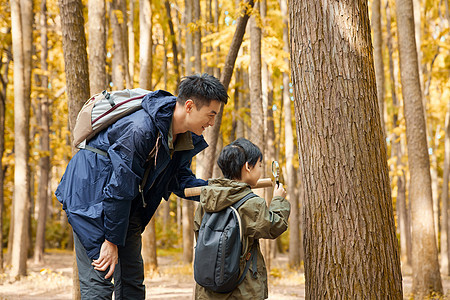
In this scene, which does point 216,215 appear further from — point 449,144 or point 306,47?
point 449,144

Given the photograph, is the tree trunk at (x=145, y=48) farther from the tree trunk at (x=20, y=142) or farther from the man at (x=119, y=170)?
the man at (x=119, y=170)

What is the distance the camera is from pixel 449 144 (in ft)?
45.2

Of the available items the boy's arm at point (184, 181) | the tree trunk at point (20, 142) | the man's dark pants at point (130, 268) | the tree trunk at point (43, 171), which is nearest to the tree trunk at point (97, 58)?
the tree trunk at point (20, 142)

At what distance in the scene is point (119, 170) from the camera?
279 centimetres

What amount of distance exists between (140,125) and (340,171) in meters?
1.24

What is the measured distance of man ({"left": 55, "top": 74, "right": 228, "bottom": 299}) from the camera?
2.84 m

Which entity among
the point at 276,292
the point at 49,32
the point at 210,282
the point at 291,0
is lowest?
the point at 276,292

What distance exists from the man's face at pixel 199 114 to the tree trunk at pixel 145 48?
745cm

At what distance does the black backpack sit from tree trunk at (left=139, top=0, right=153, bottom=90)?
7702mm

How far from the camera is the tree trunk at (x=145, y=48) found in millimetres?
10500

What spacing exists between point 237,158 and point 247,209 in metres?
0.41

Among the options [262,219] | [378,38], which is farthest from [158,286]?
[378,38]

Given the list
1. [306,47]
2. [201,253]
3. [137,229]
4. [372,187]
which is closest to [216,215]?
[201,253]

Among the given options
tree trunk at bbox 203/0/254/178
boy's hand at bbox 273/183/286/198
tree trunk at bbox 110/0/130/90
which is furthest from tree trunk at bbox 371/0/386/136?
boy's hand at bbox 273/183/286/198
